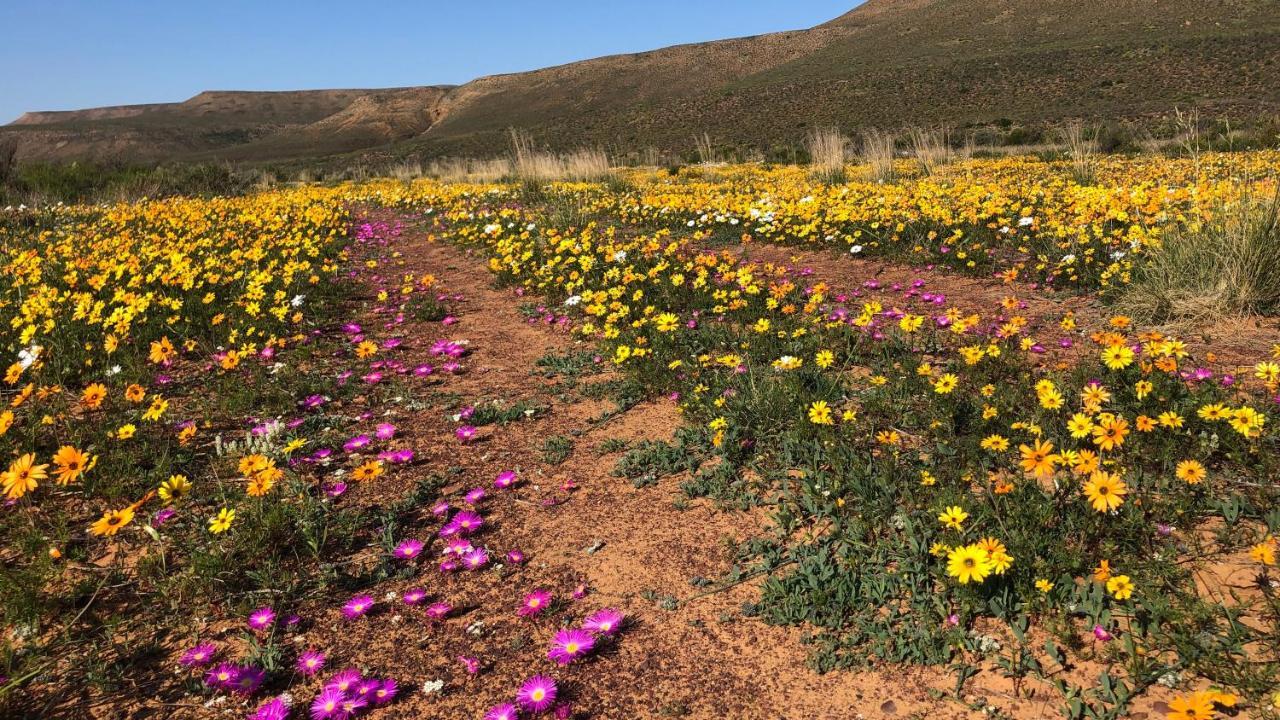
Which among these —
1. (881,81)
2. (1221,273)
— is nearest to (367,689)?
(1221,273)

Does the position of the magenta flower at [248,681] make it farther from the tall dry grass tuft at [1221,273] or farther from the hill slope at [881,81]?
the hill slope at [881,81]

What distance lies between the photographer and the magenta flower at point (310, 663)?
2.32 metres

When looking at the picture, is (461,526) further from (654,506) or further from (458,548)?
(654,506)

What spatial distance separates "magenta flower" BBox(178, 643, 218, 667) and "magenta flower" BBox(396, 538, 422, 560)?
0.75m

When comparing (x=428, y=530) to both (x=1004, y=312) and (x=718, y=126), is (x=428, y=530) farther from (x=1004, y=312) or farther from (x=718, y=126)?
(x=718, y=126)

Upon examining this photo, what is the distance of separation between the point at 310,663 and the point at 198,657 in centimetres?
38

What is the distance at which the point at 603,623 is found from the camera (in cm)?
247

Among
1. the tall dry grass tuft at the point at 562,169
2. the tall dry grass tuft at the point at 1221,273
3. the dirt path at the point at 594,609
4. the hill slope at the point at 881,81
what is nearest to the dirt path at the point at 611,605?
the dirt path at the point at 594,609

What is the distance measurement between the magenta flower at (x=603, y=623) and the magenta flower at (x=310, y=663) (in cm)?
93

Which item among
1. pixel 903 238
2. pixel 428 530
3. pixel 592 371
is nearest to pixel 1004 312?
pixel 903 238

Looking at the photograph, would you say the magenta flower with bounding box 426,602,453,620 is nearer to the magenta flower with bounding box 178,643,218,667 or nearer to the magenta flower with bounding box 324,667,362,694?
the magenta flower with bounding box 324,667,362,694

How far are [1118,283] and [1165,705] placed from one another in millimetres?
4297

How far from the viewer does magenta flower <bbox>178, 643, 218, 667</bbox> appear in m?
2.32

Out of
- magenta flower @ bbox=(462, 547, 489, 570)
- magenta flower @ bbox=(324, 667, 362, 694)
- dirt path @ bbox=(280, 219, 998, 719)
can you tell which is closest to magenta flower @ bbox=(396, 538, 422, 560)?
dirt path @ bbox=(280, 219, 998, 719)
